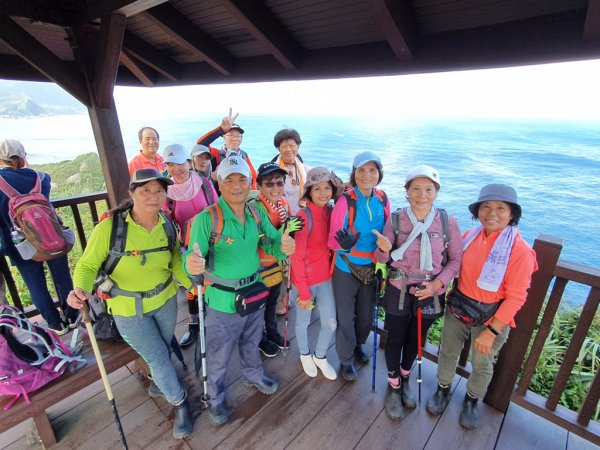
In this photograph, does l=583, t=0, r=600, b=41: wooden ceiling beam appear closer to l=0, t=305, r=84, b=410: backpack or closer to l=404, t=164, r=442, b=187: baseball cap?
l=404, t=164, r=442, b=187: baseball cap

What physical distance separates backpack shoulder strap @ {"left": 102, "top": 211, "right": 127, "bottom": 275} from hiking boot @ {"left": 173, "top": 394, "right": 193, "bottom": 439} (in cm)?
109

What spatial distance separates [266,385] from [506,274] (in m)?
1.86

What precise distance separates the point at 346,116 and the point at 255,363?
38.9 m

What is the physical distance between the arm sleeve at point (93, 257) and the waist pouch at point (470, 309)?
219cm

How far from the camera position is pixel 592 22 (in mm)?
1678

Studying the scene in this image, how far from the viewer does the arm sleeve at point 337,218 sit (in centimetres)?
213

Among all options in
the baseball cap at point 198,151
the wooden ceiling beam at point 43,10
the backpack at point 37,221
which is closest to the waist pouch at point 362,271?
the baseball cap at point 198,151

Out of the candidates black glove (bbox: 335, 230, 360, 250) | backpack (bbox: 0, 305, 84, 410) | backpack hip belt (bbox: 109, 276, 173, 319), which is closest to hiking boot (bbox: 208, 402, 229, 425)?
backpack hip belt (bbox: 109, 276, 173, 319)

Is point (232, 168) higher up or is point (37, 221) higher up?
point (232, 168)

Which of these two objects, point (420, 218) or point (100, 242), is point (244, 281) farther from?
point (420, 218)

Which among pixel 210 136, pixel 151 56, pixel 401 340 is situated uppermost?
pixel 151 56

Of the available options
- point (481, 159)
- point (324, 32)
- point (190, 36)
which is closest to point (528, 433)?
point (324, 32)

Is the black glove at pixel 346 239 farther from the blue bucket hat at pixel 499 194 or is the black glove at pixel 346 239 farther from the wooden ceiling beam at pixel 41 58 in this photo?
the wooden ceiling beam at pixel 41 58

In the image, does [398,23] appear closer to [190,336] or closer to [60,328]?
[190,336]
